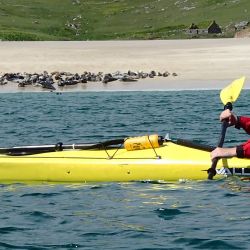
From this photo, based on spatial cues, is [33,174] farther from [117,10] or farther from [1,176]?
[117,10]

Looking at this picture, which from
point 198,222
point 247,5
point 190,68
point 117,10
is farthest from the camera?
point 117,10

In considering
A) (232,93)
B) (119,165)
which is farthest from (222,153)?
(119,165)

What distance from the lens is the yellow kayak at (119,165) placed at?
11391 mm

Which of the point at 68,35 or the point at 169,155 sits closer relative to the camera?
the point at 169,155

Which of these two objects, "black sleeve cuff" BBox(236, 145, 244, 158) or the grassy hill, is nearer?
"black sleeve cuff" BBox(236, 145, 244, 158)

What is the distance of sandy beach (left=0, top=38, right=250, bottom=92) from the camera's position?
→ 2875cm

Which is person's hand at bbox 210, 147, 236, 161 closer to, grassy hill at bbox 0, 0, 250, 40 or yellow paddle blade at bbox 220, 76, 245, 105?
yellow paddle blade at bbox 220, 76, 245, 105

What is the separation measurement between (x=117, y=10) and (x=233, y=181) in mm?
70171

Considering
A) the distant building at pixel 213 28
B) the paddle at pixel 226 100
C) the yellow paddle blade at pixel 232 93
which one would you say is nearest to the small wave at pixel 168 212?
the paddle at pixel 226 100

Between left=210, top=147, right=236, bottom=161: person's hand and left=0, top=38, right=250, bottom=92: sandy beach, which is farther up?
left=0, top=38, right=250, bottom=92: sandy beach

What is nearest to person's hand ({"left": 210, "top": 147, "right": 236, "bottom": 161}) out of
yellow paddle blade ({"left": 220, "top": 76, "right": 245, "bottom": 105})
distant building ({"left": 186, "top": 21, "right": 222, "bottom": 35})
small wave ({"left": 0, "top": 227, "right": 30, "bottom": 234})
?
yellow paddle blade ({"left": 220, "top": 76, "right": 245, "bottom": 105})

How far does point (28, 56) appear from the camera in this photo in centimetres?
3531

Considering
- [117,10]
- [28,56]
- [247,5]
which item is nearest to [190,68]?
[28,56]

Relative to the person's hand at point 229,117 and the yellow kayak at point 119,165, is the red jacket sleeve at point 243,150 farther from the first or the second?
the person's hand at point 229,117
